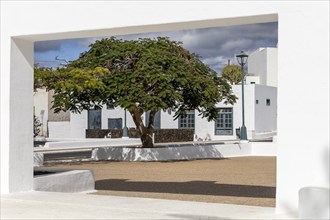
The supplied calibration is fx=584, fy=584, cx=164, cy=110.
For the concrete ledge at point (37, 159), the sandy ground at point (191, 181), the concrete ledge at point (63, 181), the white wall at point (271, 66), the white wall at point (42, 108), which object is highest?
the white wall at point (271, 66)

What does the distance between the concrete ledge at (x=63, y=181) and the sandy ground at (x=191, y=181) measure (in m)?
0.39

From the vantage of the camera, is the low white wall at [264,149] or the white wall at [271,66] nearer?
the low white wall at [264,149]

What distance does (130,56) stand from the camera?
23.8 meters

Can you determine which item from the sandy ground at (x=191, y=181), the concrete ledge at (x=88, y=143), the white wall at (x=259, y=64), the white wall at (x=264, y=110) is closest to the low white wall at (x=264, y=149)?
the sandy ground at (x=191, y=181)

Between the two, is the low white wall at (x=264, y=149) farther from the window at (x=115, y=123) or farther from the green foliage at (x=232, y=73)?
the green foliage at (x=232, y=73)

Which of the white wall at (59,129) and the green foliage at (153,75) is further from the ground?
the green foliage at (153,75)

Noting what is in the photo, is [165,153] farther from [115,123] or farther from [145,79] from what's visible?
[115,123]

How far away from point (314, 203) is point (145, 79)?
16198 millimetres

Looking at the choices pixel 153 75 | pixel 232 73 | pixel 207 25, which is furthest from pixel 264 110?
pixel 207 25

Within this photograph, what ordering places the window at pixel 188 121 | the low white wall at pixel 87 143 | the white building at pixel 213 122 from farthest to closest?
the window at pixel 188 121 < the white building at pixel 213 122 < the low white wall at pixel 87 143

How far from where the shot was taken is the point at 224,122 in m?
44.9

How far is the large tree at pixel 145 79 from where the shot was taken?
22.5 metres

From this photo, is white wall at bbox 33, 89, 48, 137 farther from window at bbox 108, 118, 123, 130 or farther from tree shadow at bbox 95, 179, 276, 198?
tree shadow at bbox 95, 179, 276, 198

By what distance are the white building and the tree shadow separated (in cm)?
2795
